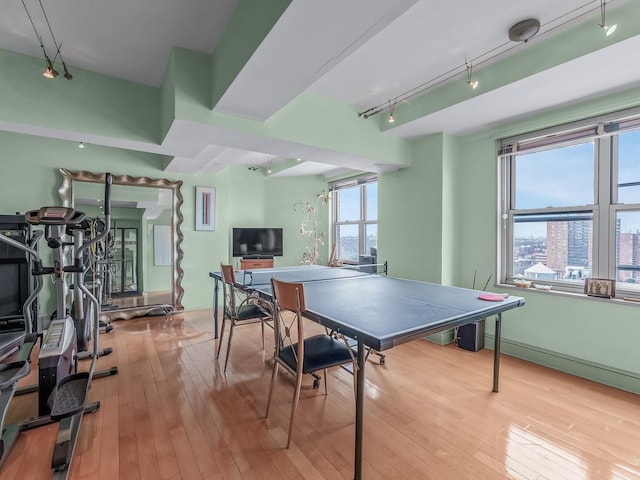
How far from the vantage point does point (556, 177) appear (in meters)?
3.00

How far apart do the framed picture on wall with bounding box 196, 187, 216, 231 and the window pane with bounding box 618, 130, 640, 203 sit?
16.5 feet

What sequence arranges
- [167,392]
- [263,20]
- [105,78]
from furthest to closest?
1. [105,78]
2. [167,392]
3. [263,20]

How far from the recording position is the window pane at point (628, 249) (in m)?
2.52

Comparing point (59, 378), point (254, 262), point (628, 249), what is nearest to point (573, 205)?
point (628, 249)

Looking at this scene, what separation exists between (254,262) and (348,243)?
1914mm

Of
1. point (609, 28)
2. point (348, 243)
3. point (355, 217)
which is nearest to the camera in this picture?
point (609, 28)

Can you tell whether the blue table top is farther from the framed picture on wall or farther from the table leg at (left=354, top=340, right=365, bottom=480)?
the framed picture on wall

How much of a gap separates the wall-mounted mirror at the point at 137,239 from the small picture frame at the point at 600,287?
Result: 507cm

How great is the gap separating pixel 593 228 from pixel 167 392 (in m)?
3.91

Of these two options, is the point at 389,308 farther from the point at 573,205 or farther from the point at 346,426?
the point at 573,205

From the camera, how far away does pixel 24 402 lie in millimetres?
2232

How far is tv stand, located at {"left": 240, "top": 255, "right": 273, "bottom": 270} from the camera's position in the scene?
222 inches

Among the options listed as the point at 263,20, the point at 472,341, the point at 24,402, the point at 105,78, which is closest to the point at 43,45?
the point at 105,78

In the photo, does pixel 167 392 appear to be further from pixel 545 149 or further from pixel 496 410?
pixel 545 149
